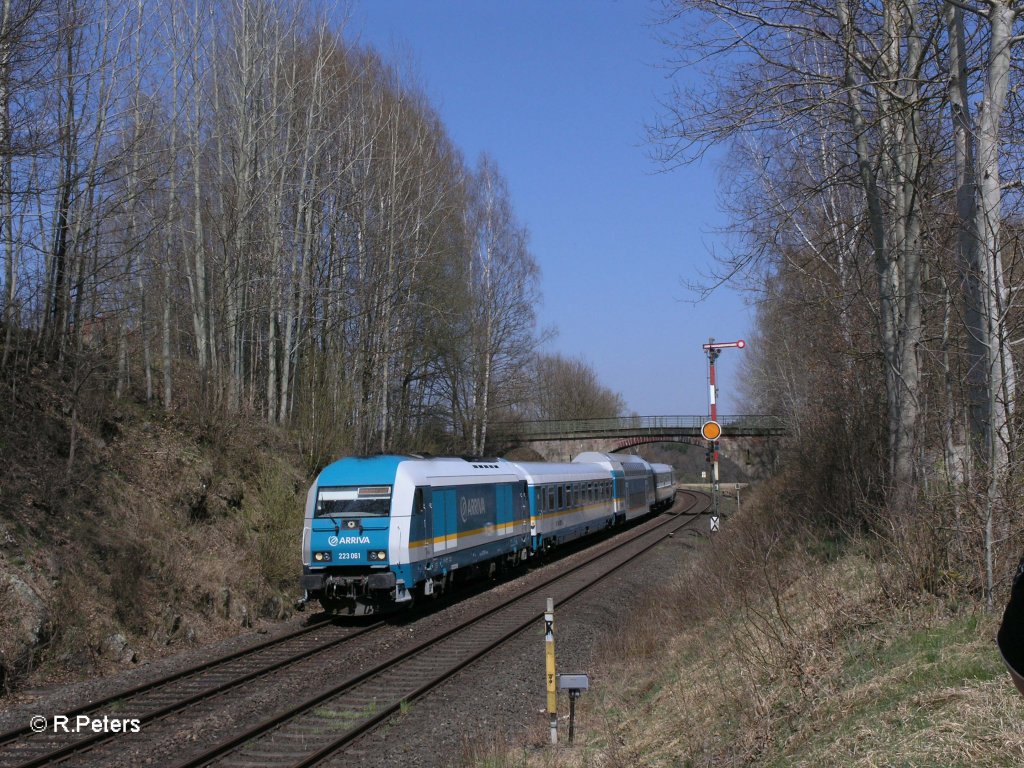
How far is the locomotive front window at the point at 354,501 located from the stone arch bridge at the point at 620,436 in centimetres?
3315

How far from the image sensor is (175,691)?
10.3 m

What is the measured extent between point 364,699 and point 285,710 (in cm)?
109

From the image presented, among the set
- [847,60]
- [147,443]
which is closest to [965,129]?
[847,60]

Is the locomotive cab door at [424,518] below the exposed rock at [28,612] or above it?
above

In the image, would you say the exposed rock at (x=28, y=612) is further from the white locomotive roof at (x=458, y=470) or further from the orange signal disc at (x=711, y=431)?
the orange signal disc at (x=711, y=431)

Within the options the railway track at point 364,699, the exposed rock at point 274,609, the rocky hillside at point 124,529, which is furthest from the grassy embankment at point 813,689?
the exposed rock at point 274,609

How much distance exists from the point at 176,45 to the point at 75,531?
13790 millimetres

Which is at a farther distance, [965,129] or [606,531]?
[606,531]

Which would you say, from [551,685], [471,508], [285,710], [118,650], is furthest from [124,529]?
[551,685]

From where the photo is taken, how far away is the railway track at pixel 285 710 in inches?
323

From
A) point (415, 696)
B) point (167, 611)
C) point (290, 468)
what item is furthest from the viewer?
point (290, 468)

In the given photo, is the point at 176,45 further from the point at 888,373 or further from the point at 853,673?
the point at 853,673

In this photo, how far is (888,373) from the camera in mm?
12633

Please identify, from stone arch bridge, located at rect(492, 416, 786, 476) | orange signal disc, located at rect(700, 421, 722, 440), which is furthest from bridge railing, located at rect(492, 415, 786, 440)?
orange signal disc, located at rect(700, 421, 722, 440)
